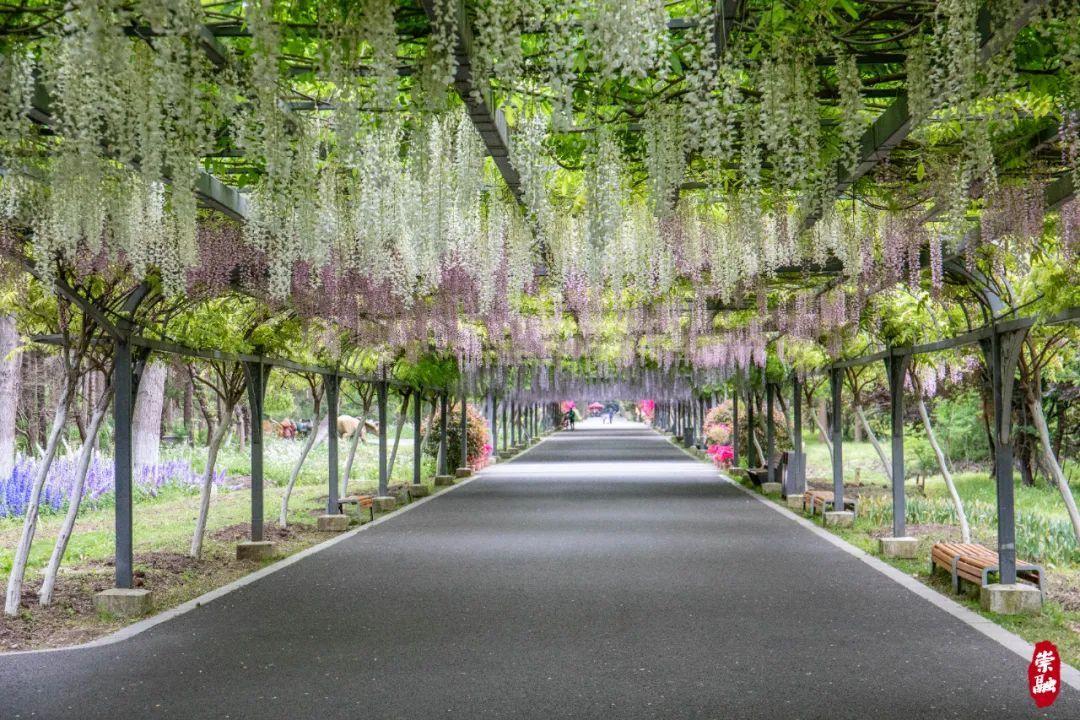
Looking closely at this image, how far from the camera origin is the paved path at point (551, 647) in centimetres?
427

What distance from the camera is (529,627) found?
228 inches

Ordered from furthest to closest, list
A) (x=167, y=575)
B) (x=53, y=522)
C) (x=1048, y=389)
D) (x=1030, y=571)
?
1. (x=1048, y=389)
2. (x=53, y=522)
3. (x=167, y=575)
4. (x=1030, y=571)

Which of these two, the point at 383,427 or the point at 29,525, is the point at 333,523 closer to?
the point at 383,427

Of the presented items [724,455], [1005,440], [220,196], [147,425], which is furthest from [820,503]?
[147,425]

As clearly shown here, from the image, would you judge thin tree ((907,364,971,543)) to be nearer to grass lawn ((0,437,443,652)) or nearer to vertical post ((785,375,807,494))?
vertical post ((785,375,807,494))

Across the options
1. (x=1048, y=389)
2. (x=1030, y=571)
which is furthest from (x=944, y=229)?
(x=1048, y=389)

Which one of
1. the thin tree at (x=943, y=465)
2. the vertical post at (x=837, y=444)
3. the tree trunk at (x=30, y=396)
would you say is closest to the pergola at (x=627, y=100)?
the thin tree at (x=943, y=465)

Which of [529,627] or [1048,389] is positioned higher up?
[1048,389]

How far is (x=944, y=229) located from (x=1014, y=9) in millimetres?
3667

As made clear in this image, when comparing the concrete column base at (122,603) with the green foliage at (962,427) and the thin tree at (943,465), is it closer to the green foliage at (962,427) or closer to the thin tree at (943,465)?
the thin tree at (943,465)

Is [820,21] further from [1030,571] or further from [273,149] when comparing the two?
[1030,571]

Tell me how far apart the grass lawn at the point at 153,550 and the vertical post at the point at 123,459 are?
0.36m

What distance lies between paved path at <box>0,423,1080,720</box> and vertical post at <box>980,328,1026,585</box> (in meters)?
0.59

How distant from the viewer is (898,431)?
886 cm
